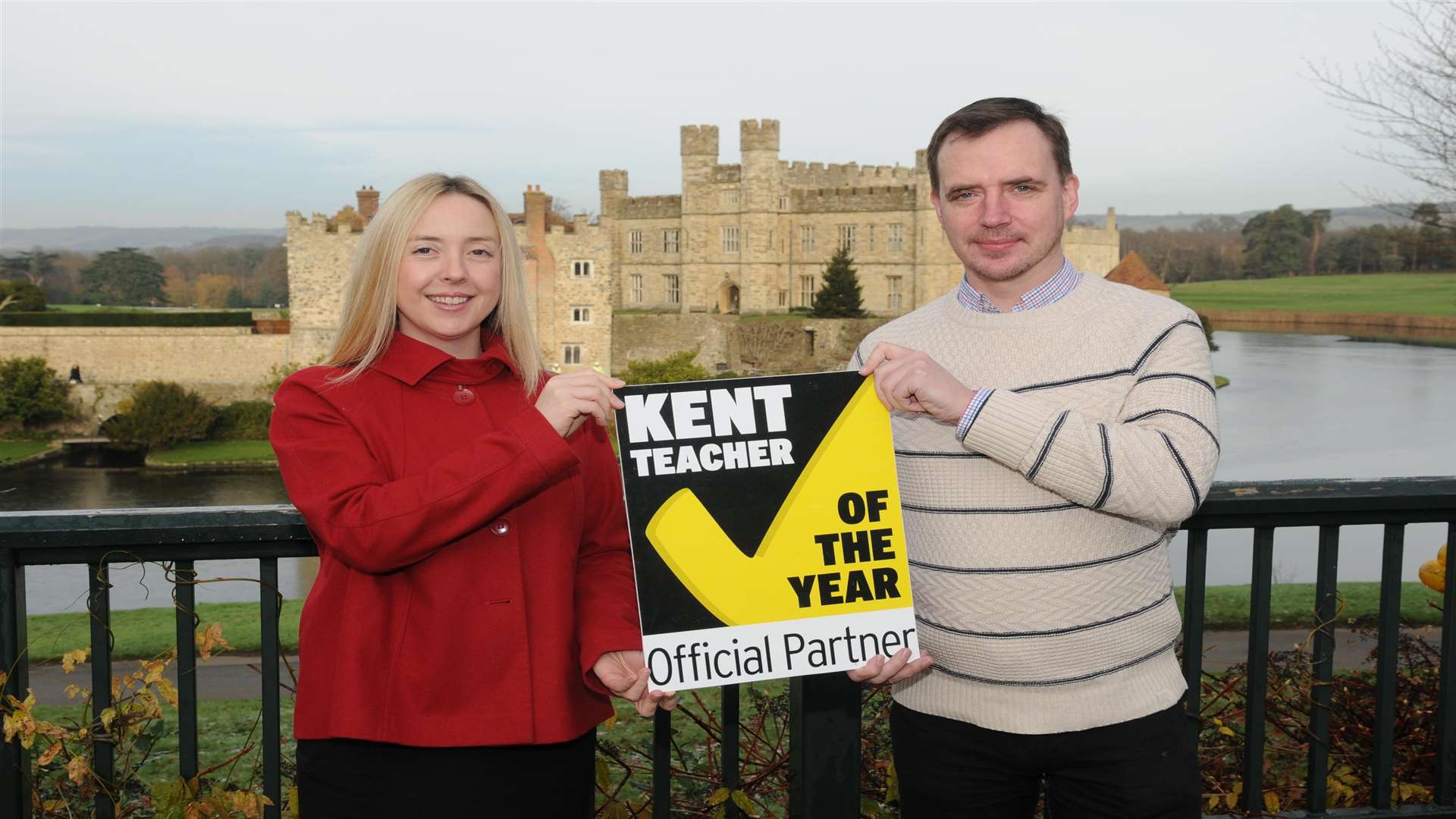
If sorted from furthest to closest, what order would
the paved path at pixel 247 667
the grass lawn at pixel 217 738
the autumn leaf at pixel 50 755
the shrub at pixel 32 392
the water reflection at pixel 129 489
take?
1. the shrub at pixel 32 392
2. the water reflection at pixel 129 489
3. the paved path at pixel 247 667
4. the grass lawn at pixel 217 738
5. the autumn leaf at pixel 50 755

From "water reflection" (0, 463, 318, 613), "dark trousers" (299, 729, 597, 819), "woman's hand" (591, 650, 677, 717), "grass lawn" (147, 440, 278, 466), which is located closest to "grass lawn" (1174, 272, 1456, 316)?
"water reflection" (0, 463, 318, 613)

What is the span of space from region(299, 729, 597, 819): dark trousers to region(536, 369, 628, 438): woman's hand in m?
0.54

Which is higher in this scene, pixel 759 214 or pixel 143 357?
pixel 759 214

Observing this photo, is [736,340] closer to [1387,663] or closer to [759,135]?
[759,135]

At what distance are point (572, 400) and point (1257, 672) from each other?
5.42ft

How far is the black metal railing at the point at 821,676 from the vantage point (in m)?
2.02

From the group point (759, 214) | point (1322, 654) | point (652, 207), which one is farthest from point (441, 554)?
point (652, 207)

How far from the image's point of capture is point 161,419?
3475cm

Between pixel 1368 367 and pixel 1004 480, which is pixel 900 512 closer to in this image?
pixel 1004 480

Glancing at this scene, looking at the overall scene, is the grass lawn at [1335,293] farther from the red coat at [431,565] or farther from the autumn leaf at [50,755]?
the autumn leaf at [50,755]

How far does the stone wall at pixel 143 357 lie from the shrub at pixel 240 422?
28.4 inches

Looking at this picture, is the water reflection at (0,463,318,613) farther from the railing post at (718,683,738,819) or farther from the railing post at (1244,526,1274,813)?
the railing post at (1244,526,1274,813)

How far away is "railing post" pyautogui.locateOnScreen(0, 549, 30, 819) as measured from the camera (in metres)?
2.02

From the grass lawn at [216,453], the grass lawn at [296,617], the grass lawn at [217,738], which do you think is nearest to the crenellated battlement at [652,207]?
the grass lawn at [216,453]
